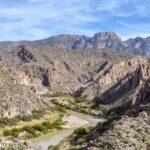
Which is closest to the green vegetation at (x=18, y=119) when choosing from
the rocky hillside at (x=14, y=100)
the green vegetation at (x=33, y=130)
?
the rocky hillside at (x=14, y=100)

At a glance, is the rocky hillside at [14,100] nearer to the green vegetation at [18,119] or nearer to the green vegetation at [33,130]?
the green vegetation at [18,119]

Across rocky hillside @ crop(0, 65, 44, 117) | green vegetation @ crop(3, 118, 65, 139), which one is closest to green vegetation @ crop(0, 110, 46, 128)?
rocky hillside @ crop(0, 65, 44, 117)

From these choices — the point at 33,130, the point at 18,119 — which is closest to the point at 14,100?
the point at 18,119

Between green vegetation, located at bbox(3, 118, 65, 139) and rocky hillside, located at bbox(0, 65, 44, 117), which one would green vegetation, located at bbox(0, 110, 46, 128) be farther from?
green vegetation, located at bbox(3, 118, 65, 139)

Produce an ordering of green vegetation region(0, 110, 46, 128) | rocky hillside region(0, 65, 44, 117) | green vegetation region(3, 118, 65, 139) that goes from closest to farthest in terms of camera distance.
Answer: green vegetation region(3, 118, 65, 139) → green vegetation region(0, 110, 46, 128) → rocky hillside region(0, 65, 44, 117)

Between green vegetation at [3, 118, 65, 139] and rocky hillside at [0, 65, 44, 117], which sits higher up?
rocky hillside at [0, 65, 44, 117]

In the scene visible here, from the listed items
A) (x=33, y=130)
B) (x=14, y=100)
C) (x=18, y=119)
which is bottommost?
(x=33, y=130)

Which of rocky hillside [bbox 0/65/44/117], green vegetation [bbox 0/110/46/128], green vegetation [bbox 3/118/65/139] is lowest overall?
green vegetation [bbox 3/118/65/139]

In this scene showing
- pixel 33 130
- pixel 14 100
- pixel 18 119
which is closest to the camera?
pixel 33 130

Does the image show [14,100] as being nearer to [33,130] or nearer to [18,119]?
[18,119]

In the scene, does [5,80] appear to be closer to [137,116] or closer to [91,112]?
[91,112]

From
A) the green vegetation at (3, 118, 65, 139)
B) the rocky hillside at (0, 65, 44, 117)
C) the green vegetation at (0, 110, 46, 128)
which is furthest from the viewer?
the rocky hillside at (0, 65, 44, 117)

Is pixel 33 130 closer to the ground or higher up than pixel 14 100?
closer to the ground

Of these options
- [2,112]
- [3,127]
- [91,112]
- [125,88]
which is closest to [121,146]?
[3,127]
